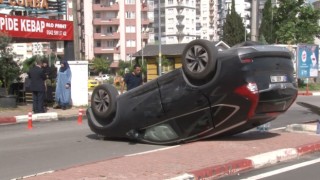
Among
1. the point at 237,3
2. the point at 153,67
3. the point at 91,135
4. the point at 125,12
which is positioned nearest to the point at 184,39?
the point at 237,3

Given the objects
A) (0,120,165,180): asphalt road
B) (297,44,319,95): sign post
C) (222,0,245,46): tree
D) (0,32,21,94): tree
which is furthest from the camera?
(222,0,245,46): tree

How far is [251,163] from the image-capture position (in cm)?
820

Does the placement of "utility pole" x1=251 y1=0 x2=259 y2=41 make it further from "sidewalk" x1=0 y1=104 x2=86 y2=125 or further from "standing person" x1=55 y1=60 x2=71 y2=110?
"sidewalk" x1=0 y1=104 x2=86 y2=125

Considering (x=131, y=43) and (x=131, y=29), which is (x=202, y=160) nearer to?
(x=131, y=29)

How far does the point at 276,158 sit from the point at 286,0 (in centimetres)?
3379

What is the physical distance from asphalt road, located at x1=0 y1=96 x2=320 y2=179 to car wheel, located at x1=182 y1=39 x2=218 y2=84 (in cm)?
180

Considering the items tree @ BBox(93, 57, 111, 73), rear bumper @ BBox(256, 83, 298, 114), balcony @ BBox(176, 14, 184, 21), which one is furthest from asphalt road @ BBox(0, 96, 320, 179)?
balcony @ BBox(176, 14, 184, 21)

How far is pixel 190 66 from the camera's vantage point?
30.5 feet

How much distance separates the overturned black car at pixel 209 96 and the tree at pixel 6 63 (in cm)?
896

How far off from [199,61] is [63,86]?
1061 cm

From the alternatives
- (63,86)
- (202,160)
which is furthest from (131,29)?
(202,160)

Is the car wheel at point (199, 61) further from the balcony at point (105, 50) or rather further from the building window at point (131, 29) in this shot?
the balcony at point (105, 50)

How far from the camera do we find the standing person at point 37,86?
16.7m

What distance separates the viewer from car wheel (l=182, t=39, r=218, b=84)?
8992 millimetres
